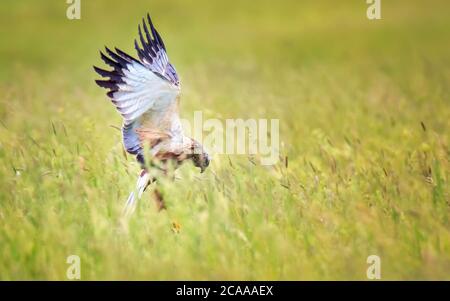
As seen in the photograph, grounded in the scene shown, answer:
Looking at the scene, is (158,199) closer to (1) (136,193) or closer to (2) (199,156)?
(1) (136,193)

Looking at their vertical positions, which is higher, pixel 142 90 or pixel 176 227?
pixel 142 90

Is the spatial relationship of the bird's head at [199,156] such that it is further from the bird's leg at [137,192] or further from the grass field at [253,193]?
the bird's leg at [137,192]

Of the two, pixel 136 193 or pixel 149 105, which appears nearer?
pixel 136 193

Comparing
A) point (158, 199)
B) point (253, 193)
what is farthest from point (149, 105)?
point (253, 193)

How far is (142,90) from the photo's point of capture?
20.8 feet

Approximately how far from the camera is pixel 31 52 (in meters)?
17.3

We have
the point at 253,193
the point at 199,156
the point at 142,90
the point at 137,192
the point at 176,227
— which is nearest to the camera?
the point at 176,227

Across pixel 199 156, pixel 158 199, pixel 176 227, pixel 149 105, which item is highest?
pixel 149 105

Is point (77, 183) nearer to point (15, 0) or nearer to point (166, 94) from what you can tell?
point (166, 94)

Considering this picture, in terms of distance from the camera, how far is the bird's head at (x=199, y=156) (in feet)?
22.1

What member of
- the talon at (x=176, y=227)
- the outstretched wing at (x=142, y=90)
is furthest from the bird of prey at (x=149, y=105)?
the talon at (x=176, y=227)

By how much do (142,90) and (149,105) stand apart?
0.42 feet

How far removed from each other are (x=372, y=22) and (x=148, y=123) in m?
13.0
